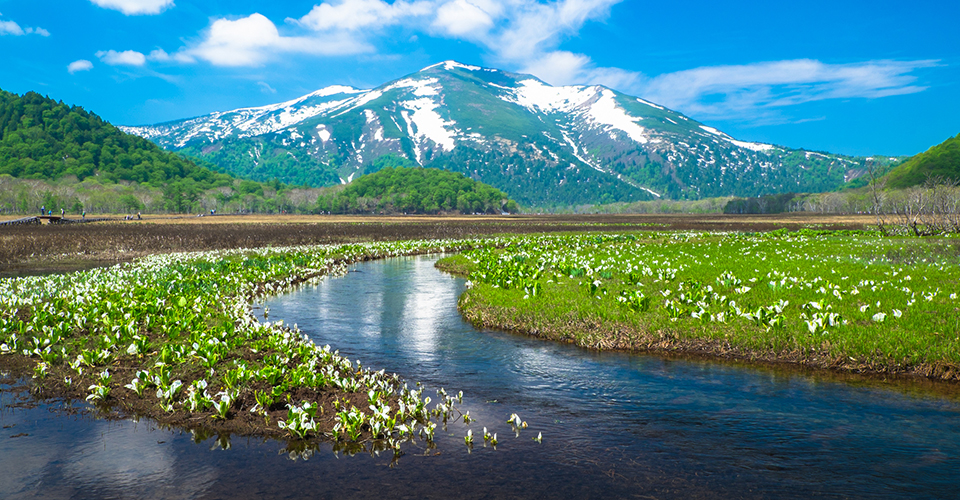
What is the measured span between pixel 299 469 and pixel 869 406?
1000 cm

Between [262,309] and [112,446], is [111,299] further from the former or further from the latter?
[112,446]

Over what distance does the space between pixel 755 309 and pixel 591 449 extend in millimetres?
9282

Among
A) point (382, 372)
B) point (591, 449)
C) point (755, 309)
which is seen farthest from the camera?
point (755, 309)

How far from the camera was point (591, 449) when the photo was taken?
8.50m

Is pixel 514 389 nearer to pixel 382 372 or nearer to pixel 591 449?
pixel 382 372

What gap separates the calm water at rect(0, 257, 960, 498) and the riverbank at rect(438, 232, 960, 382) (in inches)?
45.2

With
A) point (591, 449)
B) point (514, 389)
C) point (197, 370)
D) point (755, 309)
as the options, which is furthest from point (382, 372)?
point (755, 309)

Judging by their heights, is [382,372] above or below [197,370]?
above

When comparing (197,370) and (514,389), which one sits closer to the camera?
(514,389)

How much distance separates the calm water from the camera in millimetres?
7344

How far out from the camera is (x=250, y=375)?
1063 centimetres

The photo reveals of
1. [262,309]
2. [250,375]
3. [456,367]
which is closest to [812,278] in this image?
[456,367]

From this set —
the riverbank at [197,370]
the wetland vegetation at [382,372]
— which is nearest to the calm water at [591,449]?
the riverbank at [197,370]

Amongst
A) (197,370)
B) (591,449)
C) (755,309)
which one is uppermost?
(755,309)
